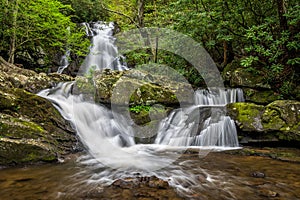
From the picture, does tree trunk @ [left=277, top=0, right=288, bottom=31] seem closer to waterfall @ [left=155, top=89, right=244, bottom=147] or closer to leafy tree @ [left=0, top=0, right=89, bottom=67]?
waterfall @ [left=155, top=89, right=244, bottom=147]

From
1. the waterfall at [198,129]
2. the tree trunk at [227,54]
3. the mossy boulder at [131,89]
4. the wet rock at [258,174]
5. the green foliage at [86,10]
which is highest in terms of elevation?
the green foliage at [86,10]

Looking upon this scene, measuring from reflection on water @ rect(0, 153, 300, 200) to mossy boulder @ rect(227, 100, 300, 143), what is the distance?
3.78 feet

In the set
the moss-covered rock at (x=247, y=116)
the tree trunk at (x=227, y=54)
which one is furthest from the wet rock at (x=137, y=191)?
the tree trunk at (x=227, y=54)

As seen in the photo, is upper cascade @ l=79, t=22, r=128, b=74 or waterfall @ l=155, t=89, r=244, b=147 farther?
upper cascade @ l=79, t=22, r=128, b=74

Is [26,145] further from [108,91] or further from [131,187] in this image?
[108,91]

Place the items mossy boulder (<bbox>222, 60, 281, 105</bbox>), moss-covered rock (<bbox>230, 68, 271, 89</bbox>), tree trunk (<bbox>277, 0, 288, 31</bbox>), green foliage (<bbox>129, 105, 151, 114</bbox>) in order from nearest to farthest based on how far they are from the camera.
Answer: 1. green foliage (<bbox>129, 105, 151, 114</bbox>)
2. tree trunk (<bbox>277, 0, 288, 31</bbox>)
3. mossy boulder (<bbox>222, 60, 281, 105</bbox>)
4. moss-covered rock (<bbox>230, 68, 271, 89</bbox>)

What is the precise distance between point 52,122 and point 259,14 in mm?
8154

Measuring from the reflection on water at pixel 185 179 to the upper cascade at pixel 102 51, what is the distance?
354 inches

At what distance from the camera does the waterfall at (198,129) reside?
590 cm

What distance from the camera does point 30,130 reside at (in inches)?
173

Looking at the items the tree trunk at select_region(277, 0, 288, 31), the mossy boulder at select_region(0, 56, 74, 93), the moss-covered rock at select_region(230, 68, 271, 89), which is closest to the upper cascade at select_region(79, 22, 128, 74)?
the mossy boulder at select_region(0, 56, 74, 93)

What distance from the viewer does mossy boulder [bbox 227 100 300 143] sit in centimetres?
529

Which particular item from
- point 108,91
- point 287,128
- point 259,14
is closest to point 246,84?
point 259,14

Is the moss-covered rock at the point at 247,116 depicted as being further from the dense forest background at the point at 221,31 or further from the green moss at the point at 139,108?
the green moss at the point at 139,108
